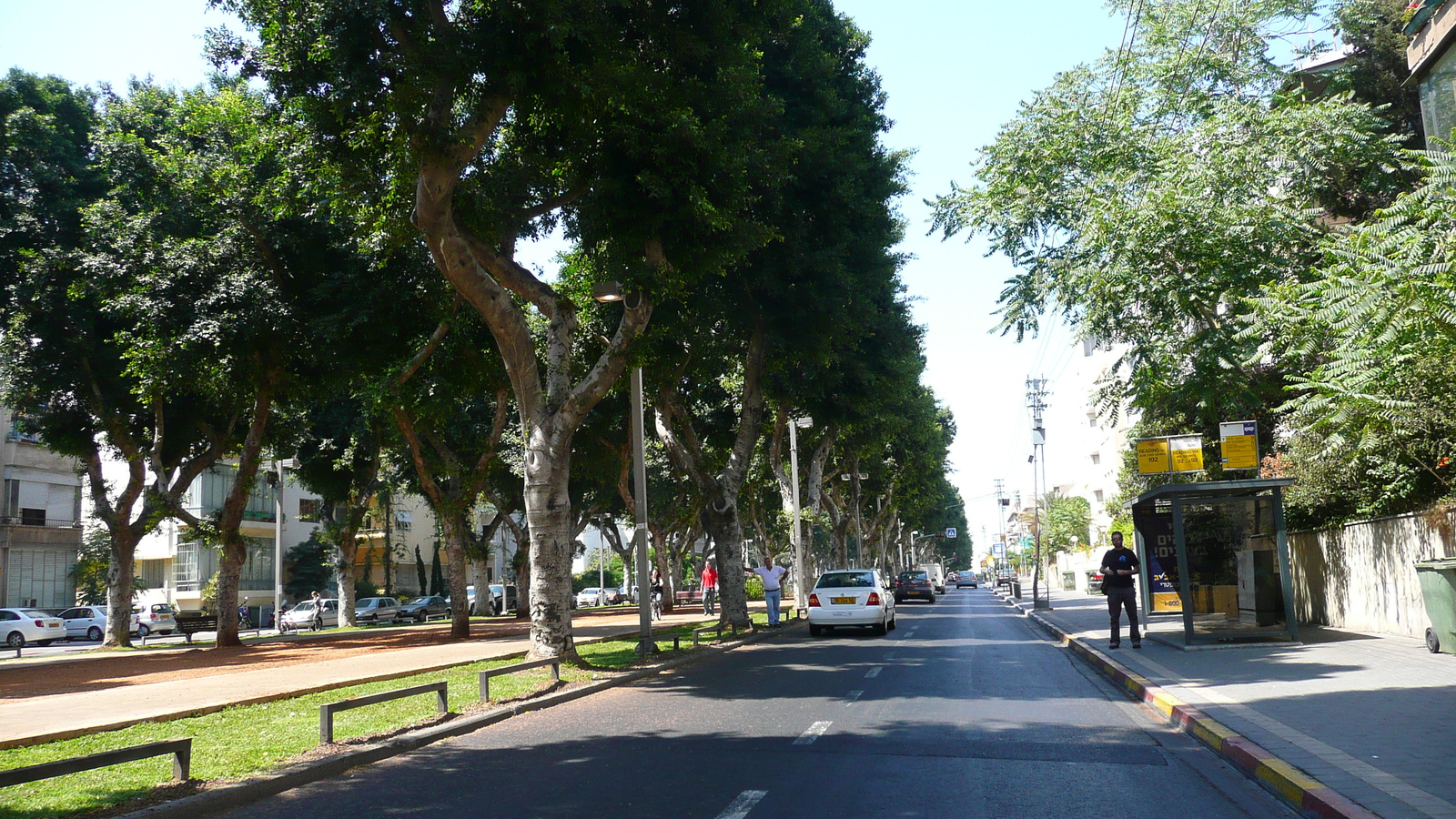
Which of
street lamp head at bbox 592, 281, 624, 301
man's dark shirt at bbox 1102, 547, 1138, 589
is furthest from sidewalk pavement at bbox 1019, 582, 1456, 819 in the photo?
street lamp head at bbox 592, 281, 624, 301

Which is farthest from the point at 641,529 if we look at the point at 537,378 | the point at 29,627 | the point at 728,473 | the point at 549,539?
the point at 29,627

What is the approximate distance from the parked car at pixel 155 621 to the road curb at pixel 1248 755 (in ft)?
147

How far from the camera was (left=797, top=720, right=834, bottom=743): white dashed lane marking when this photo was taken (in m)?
9.09

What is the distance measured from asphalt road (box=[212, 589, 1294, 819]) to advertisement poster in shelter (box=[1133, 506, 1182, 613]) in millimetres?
7405

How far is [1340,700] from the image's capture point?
973cm

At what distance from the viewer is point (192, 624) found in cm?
3666

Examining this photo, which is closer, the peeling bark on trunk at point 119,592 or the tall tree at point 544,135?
the tall tree at point 544,135

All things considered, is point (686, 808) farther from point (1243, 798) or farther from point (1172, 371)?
point (1172, 371)

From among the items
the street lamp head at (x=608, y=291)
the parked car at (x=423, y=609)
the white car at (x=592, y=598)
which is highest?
the street lamp head at (x=608, y=291)

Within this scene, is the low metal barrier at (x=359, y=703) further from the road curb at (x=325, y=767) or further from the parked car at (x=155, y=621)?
the parked car at (x=155, y=621)

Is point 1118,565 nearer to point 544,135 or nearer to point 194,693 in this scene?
point 544,135

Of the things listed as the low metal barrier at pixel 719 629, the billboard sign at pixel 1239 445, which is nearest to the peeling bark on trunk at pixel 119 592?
the low metal barrier at pixel 719 629

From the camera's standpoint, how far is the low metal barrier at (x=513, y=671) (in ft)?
38.6

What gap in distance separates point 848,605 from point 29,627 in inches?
1323
